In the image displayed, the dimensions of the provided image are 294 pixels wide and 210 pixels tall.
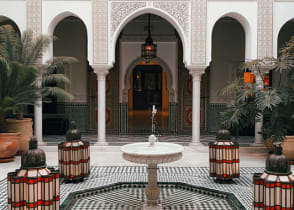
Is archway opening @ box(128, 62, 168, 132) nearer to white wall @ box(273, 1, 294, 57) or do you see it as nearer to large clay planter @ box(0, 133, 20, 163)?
white wall @ box(273, 1, 294, 57)

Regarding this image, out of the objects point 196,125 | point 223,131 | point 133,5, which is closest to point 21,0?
point 133,5

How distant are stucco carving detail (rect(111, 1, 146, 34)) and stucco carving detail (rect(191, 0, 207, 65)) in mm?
947

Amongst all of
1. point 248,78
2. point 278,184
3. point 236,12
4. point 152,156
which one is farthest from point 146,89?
point 278,184

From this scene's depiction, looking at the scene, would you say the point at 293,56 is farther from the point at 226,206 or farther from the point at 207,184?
the point at 226,206

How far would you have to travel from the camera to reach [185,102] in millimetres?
8086

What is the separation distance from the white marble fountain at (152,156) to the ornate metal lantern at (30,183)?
2.56 feet

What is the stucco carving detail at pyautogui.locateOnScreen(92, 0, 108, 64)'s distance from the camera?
5668 mm

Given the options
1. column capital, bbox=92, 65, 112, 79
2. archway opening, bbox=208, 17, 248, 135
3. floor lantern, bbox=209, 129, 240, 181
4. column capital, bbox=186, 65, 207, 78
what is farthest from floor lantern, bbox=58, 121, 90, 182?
archway opening, bbox=208, 17, 248, 135

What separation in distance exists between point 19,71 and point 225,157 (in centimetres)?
336

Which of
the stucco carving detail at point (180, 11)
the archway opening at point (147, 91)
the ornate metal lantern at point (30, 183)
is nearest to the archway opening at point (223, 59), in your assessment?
the stucco carving detail at point (180, 11)

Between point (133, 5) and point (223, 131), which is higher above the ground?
point (133, 5)

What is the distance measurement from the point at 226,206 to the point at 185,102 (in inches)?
204

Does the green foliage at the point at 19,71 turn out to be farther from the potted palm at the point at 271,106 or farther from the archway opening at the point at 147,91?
the archway opening at the point at 147,91

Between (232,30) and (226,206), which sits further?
(232,30)
